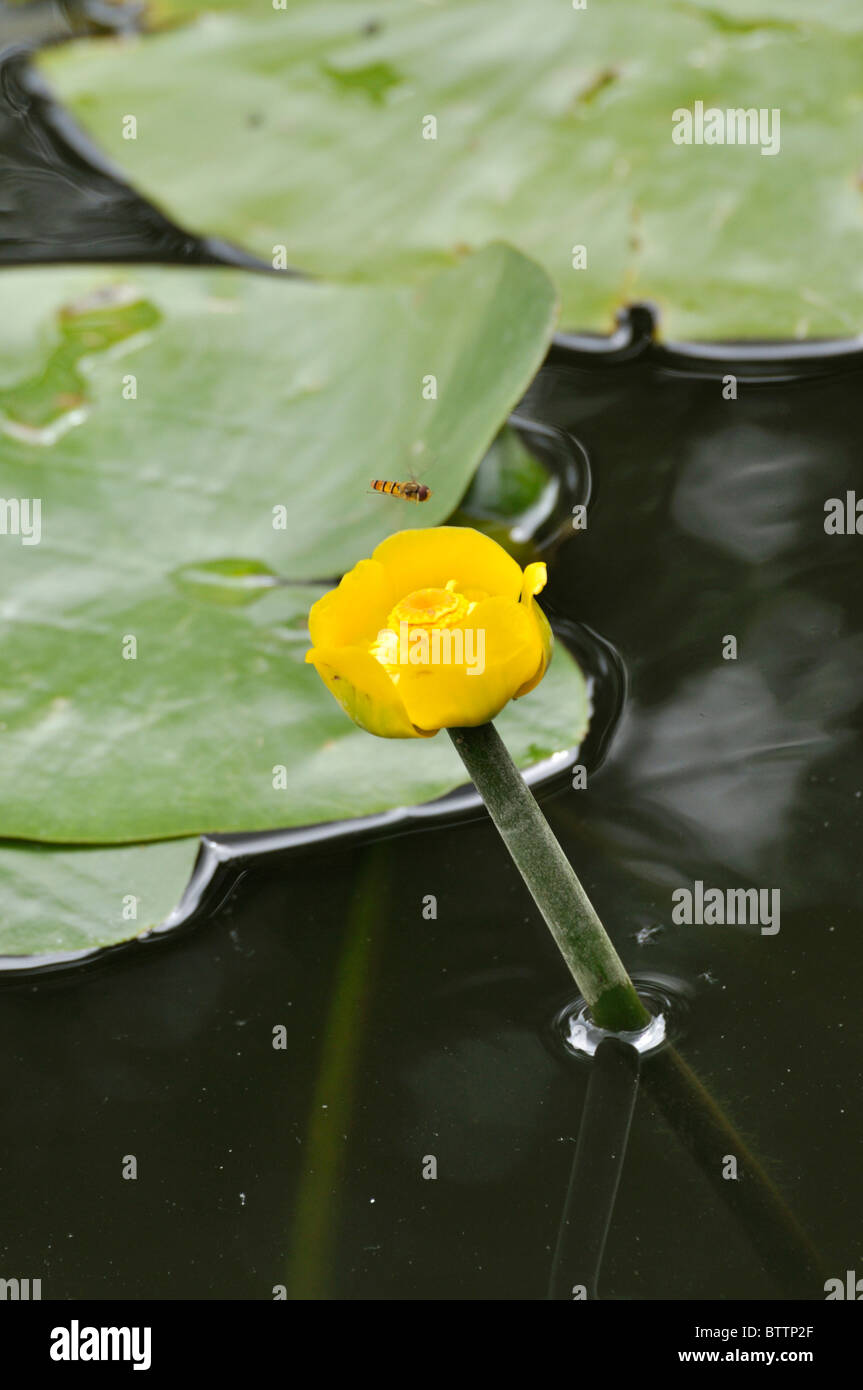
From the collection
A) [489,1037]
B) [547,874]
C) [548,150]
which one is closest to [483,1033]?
[489,1037]

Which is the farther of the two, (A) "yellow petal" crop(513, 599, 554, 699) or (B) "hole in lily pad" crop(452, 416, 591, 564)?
(B) "hole in lily pad" crop(452, 416, 591, 564)

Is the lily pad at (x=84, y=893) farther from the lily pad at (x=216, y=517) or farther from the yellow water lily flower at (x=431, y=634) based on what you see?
the yellow water lily flower at (x=431, y=634)

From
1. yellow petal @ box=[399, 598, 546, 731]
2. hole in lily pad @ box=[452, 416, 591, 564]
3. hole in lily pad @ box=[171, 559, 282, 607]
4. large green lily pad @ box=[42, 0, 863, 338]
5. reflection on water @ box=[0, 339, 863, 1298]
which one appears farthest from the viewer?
large green lily pad @ box=[42, 0, 863, 338]

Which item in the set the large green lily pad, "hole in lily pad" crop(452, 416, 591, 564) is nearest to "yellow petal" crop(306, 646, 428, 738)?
"hole in lily pad" crop(452, 416, 591, 564)

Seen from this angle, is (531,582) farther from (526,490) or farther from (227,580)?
(526,490)

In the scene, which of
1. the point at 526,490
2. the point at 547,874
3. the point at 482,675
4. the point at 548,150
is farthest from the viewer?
the point at 548,150

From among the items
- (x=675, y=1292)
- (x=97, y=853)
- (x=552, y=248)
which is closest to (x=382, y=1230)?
(x=675, y=1292)

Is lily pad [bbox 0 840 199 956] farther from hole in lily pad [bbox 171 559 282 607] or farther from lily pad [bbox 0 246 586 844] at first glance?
hole in lily pad [bbox 171 559 282 607]

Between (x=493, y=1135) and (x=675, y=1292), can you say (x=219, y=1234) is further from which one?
(x=675, y=1292)
